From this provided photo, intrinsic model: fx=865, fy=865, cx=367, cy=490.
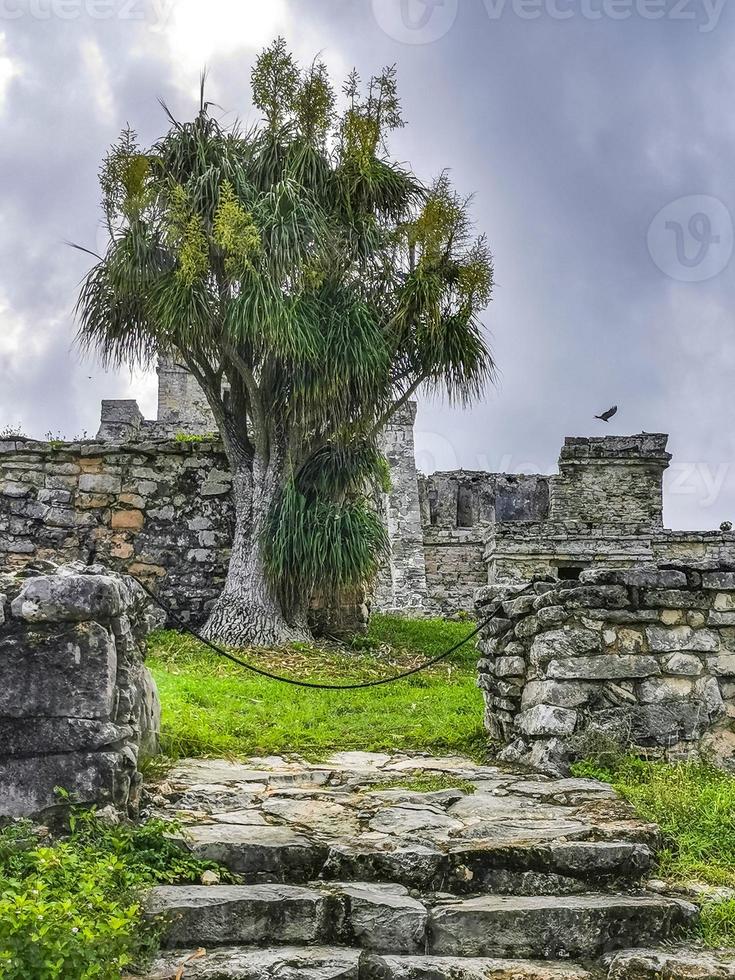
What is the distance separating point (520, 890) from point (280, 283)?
Answer: 6337 mm

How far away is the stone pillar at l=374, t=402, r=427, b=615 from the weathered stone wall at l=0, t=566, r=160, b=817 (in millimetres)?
10427

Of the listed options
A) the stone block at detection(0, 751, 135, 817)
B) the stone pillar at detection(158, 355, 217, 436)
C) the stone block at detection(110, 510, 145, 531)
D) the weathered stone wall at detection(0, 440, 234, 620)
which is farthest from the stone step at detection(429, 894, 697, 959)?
the stone pillar at detection(158, 355, 217, 436)

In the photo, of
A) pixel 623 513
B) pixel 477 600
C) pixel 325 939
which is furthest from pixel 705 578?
pixel 623 513

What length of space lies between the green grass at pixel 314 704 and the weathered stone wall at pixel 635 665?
2.53 ft

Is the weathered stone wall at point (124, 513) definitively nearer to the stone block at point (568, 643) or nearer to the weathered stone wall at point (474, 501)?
the stone block at point (568, 643)

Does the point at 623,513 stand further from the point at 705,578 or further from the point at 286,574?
the point at 705,578

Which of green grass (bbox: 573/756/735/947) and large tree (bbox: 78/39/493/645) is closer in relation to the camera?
green grass (bbox: 573/756/735/947)

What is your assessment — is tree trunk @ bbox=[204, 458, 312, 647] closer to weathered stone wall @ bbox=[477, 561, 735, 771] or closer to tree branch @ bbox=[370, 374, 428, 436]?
tree branch @ bbox=[370, 374, 428, 436]

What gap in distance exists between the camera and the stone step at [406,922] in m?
2.56

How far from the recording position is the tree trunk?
8.17 m

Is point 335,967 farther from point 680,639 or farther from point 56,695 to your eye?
point 680,639

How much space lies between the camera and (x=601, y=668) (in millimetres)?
4234

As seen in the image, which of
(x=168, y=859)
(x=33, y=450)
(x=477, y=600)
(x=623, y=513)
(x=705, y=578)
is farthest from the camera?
(x=623, y=513)

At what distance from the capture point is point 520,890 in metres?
2.91
